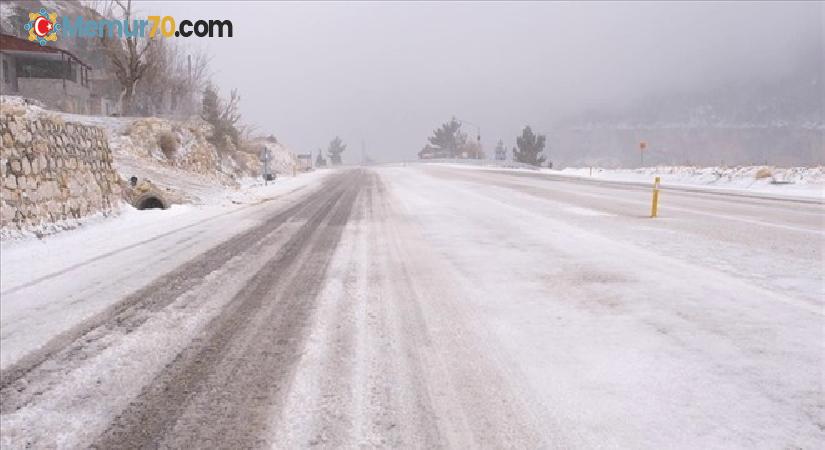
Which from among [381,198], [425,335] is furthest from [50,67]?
[425,335]

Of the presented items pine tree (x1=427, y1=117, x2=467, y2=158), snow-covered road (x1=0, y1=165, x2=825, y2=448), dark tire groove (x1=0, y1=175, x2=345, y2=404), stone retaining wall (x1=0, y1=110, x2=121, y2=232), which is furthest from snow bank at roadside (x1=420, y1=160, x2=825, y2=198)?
pine tree (x1=427, y1=117, x2=467, y2=158)

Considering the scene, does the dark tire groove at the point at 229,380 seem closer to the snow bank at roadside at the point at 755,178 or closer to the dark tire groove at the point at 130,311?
the dark tire groove at the point at 130,311

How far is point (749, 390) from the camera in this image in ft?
8.95

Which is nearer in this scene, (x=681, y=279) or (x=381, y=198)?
(x=681, y=279)

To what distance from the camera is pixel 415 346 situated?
3.36 meters

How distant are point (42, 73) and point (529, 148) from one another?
66.5 meters

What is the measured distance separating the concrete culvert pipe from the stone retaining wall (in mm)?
1025

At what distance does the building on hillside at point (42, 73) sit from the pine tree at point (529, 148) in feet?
207

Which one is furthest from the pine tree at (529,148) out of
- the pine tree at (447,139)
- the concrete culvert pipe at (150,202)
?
the concrete culvert pipe at (150,202)

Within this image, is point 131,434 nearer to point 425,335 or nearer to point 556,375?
point 425,335

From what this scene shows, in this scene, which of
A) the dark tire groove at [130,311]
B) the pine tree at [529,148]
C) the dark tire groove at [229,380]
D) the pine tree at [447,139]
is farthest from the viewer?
the pine tree at [447,139]

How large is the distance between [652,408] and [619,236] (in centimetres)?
608

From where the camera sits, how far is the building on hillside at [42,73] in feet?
106

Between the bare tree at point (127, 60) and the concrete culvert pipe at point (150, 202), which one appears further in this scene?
the bare tree at point (127, 60)
